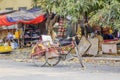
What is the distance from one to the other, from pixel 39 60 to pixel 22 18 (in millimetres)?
12844

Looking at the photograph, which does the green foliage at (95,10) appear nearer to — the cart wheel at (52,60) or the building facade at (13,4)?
the cart wheel at (52,60)

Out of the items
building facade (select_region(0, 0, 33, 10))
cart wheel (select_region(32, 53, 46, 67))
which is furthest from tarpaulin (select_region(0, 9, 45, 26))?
cart wheel (select_region(32, 53, 46, 67))

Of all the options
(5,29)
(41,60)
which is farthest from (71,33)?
(41,60)

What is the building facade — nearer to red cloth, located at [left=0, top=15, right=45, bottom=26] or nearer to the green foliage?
red cloth, located at [left=0, top=15, right=45, bottom=26]

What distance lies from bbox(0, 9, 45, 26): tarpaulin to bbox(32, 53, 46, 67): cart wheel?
12.2 m

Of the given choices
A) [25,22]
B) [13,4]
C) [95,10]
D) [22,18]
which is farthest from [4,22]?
[13,4]

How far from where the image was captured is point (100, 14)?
55.6 feet

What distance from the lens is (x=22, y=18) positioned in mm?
31219

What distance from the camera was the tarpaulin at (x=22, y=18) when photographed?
102ft

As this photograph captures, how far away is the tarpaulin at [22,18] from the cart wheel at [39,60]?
40.1ft

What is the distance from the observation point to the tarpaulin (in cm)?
3102

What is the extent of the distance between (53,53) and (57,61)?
0.48 meters

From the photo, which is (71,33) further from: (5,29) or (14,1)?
(14,1)

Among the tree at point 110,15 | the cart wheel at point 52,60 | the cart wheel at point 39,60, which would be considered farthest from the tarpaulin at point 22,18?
the tree at point 110,15
